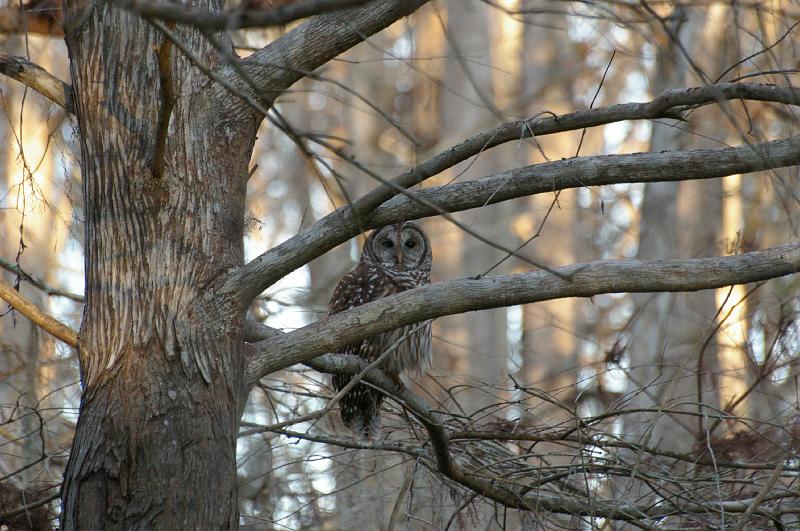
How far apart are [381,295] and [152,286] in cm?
276

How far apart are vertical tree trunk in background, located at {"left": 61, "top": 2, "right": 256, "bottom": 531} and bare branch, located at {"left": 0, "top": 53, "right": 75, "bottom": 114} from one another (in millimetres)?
Answer: 171

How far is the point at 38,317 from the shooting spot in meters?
3.50

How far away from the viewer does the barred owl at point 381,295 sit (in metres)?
5.40

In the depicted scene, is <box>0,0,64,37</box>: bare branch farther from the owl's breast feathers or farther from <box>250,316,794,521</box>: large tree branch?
the owl's breast feathers

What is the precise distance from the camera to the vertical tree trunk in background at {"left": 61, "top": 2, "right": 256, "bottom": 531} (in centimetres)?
289

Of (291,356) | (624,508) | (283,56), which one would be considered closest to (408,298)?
(291,356)

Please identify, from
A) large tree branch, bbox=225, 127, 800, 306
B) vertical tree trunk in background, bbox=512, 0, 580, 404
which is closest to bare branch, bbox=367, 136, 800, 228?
large tree branch, bbox=225, 127, 800, 306

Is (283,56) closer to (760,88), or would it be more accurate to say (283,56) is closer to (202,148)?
(202,148)

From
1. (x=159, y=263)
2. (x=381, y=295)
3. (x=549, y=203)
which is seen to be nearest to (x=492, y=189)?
(x=159, y=263)

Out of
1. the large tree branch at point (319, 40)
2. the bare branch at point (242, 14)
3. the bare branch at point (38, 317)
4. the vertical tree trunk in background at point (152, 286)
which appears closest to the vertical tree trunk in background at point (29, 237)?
the bare branch at point (38, 317)

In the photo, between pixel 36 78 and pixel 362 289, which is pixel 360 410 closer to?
pixel 362 289

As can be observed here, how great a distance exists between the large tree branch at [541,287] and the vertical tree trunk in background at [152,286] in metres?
0.37

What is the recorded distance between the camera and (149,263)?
3.13m

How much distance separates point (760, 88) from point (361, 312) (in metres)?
1.45
